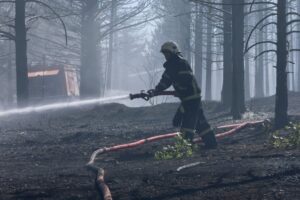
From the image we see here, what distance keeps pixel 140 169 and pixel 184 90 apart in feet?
8.71

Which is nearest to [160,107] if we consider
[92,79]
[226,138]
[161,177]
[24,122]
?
[24,122]

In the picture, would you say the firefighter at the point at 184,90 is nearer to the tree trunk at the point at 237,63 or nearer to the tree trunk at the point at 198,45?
the tree trunk at the point at 237,63

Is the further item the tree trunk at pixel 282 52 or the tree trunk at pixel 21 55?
the tree trunk at pixel 21 55

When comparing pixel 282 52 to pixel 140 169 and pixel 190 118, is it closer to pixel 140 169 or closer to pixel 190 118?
pixel 190 118

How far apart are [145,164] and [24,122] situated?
391 inches

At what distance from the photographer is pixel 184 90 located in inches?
397

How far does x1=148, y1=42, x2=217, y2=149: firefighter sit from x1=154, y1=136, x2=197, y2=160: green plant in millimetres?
631

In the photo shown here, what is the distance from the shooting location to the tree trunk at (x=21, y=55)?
19812 mm

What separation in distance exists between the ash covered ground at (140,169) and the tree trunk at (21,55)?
591 centimetres

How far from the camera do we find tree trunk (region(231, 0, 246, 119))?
16375 mm

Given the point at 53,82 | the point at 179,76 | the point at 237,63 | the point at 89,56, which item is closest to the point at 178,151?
the point at 179,76

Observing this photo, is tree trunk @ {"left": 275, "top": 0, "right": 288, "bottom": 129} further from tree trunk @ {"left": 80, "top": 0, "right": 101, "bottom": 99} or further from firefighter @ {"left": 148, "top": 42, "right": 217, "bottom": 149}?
tree trunk @ {"left": 80, "top": 0, "right": 101, "bottom": 99}

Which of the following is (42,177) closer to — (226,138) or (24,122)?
(226,138)

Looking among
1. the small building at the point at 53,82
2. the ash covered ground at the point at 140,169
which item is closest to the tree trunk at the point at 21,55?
the ash covered ground at the point at 140,169
